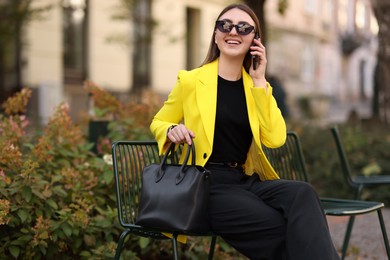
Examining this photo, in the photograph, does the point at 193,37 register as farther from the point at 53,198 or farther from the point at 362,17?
the point at 362,17

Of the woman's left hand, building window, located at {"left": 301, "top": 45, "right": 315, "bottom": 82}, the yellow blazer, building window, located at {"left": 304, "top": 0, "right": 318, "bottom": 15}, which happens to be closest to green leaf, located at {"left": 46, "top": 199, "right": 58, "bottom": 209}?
the yellow blazer

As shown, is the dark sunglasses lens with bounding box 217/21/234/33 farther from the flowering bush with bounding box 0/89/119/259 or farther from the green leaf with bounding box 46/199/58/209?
the green leaf with bounding box 46/199/58/209

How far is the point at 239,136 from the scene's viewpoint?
3422mm

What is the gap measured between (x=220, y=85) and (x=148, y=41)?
14265mm

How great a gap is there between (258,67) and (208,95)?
29 centimetres

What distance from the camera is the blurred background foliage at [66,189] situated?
374cm

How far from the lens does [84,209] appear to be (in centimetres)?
400

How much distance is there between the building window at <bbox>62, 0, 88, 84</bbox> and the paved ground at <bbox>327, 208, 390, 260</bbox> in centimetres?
1241

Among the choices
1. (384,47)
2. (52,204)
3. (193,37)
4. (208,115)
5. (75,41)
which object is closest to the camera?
(208,115)

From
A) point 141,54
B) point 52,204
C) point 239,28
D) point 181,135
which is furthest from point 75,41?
point 181,135

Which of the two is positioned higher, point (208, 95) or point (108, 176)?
point (208, 95)

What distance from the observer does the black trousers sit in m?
2.98

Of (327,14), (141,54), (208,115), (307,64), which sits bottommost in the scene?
(307,64)

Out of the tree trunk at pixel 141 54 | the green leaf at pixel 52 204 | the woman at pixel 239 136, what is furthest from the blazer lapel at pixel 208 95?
the tree trunk at pixel 141 54
